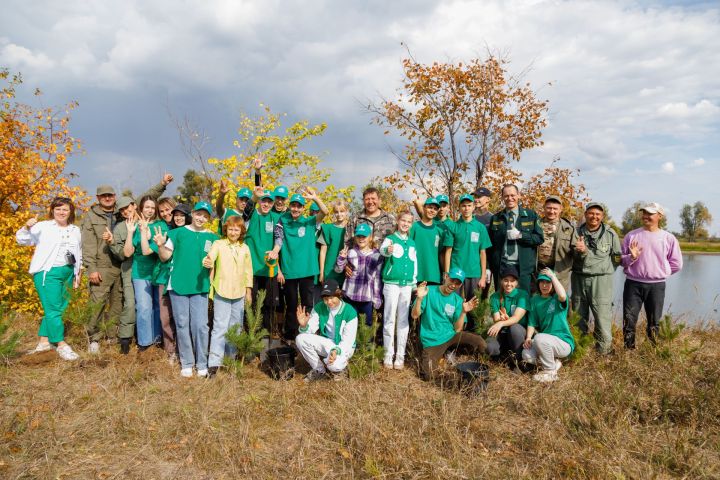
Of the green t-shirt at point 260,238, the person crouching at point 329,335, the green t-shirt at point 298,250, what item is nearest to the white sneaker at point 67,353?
the green t-shirt at point 260,238

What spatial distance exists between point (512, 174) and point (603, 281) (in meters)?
5.18

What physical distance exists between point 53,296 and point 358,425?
4.30 m

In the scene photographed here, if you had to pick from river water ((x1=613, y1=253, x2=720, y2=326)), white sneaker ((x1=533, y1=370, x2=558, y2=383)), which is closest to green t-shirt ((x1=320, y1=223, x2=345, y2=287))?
white sneaker ((x1=533, y1=370, x2=558, y2=383))

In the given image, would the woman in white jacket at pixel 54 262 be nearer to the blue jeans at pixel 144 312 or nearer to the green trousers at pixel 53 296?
the green trousers at pixel 53 296

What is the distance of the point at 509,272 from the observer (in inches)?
211

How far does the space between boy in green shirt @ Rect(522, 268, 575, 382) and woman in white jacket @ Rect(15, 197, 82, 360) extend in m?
5.63

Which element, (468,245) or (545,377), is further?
(468,245)

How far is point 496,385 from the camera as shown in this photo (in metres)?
4.70

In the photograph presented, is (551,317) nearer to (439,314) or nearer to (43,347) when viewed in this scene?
(439,314)

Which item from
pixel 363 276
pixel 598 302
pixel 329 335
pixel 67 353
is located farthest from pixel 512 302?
pixel 67 353

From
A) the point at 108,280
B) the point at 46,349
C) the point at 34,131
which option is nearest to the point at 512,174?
the point at 108,280

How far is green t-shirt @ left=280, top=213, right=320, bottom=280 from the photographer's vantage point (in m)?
5.59

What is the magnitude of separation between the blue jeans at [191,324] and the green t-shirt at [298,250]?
111 cm

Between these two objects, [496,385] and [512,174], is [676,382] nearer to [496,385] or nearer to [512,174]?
[496,385]
